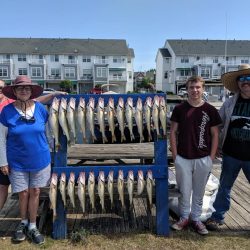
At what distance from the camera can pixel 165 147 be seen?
4.20 metres

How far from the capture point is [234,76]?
420cm

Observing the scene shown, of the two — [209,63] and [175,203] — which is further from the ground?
[209,63]

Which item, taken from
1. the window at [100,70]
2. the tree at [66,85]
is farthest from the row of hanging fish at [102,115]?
the window at [100,70]

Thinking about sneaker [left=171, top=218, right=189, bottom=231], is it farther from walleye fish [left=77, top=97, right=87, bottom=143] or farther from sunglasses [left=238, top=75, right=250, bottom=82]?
sunglasses [left=238, top=75, right=250, bottom=82]

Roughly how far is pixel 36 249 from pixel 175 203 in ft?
7.17

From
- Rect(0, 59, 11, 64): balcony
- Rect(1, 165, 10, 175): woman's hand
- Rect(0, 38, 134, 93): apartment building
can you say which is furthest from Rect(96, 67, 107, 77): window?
Rect(1, 165, 10, 175): woman's hand

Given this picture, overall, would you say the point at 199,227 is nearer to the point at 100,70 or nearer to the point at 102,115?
the point at 102,115

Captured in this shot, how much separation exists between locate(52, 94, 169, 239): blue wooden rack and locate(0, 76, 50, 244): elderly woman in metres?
0.22

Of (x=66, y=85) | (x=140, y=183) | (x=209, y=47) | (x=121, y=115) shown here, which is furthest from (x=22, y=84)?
(x=209, y=47)

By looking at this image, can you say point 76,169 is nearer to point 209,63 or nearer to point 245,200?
point 245,200

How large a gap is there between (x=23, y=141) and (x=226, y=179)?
272 cm

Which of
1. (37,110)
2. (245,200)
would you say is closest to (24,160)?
(37,110)

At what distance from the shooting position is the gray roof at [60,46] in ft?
197

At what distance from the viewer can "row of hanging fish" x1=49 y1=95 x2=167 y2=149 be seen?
12.9 ft
